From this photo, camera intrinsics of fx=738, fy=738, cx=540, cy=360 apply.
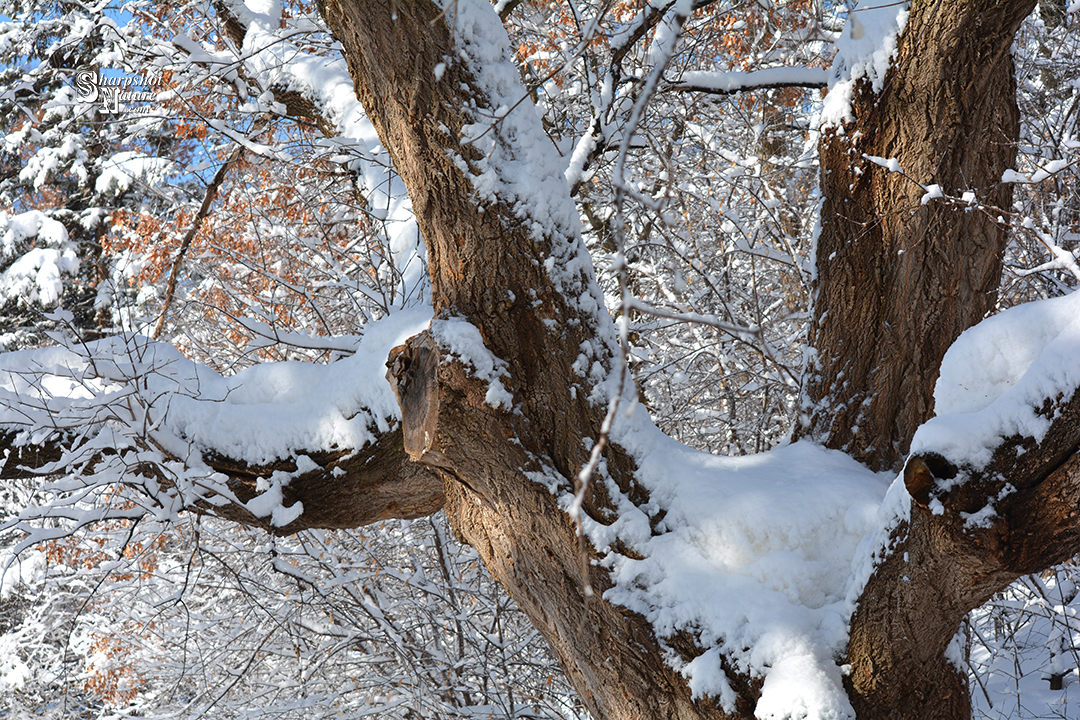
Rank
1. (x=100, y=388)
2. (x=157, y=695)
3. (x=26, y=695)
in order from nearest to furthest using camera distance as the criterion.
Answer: (x=100, y=388) < (x=157, y=695) < (x=26, y=695)

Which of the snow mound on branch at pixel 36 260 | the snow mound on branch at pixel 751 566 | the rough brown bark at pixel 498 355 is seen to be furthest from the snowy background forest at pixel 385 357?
the snow mound on branch at pixel 36 260

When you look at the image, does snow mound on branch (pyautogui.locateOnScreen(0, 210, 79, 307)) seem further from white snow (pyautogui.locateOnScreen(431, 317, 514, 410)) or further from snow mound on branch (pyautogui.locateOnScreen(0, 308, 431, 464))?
white snow (pyautogui.locateOnScreen(431, 317, 514, 410))

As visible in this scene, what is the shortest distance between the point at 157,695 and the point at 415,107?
205 inches

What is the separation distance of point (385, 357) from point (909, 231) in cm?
186

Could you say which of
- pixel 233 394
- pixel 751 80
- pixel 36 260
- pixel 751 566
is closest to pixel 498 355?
pixel 751 566

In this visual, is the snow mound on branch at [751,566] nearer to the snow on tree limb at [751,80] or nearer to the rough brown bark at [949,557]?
the rough brown bark at [949,557]

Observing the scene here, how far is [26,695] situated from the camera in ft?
25.0

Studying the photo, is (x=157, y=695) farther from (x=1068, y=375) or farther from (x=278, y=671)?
(x=1068, y=375)

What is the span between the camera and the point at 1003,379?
1.67 metres

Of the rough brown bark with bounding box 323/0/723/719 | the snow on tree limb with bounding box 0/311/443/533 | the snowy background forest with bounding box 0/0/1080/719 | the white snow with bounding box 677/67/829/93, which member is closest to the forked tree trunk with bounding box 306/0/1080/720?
the rough brown bark with bounding box 323/0/723/719

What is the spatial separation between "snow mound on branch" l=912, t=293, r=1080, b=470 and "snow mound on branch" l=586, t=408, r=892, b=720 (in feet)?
1.43

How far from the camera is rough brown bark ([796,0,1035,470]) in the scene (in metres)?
2.33

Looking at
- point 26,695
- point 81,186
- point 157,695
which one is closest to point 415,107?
point 157,695

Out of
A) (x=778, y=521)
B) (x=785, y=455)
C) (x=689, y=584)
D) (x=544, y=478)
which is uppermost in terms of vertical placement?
(x=785, y=455)
